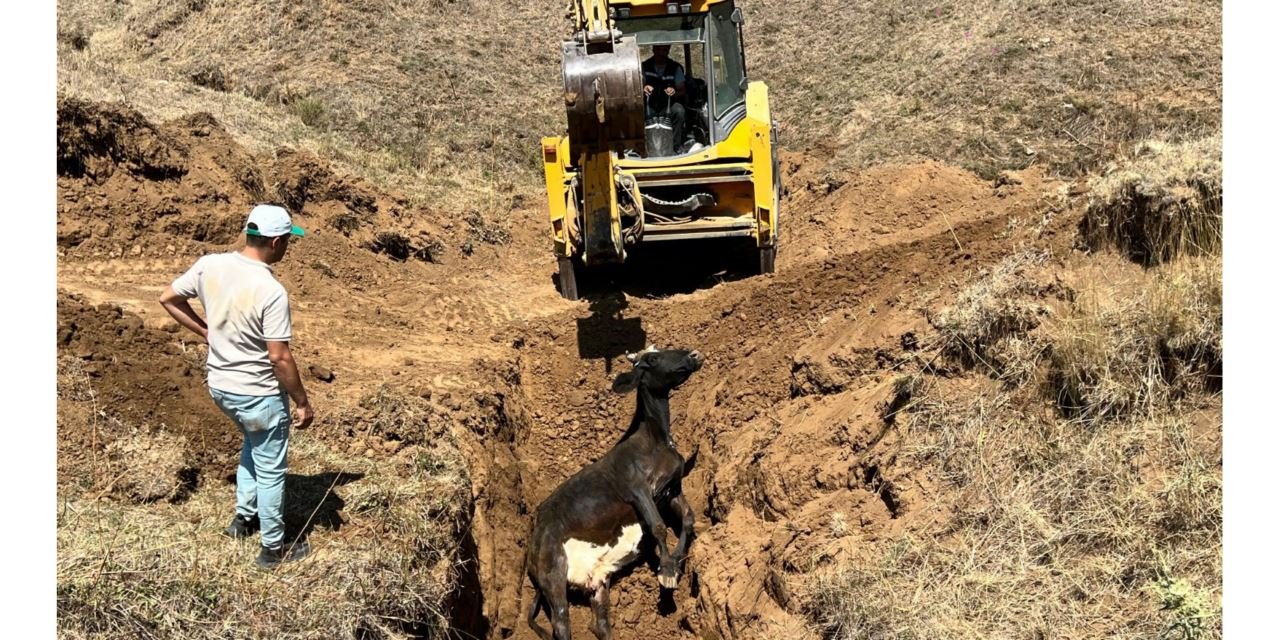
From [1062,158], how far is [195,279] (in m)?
11.6

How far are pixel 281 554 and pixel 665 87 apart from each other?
21.6 ft

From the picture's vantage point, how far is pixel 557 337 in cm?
978

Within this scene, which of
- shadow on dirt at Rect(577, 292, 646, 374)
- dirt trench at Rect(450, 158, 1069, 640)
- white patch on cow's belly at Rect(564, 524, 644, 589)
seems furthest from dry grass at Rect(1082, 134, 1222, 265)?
shadow on dirt at Rect(577, 292, 646, 374)

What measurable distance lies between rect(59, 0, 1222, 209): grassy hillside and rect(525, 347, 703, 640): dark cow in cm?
692

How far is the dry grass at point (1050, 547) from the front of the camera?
470cm

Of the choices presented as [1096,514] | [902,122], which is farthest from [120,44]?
[1096,514]

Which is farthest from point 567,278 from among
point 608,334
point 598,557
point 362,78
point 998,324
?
point 362,78

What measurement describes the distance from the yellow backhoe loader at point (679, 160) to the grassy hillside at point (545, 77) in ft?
14.1

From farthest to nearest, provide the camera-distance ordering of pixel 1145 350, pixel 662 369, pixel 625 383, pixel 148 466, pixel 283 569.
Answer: pixel 662 369, pixel 625 383, pixel 148 466, pixel 1145 350, pixel 283 569

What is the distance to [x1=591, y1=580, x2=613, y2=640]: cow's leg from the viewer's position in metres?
6.82

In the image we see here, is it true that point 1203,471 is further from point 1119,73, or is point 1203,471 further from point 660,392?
point 1119,73

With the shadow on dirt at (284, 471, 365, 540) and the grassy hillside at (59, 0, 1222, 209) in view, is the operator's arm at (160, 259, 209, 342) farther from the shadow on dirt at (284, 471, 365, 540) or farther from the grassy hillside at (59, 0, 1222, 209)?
the grassy hillside at (59, 0, 1222, 209)

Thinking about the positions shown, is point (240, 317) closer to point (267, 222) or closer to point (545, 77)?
point (267, 222)

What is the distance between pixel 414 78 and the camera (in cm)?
1989
